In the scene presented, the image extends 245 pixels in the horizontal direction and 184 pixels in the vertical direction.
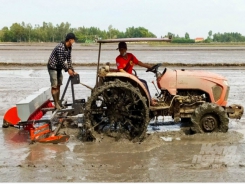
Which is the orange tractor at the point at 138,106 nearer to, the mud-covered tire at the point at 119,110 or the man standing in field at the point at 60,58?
the mud-covered tire at the point at 119,110

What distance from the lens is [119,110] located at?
7473mm

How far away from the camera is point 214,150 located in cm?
693

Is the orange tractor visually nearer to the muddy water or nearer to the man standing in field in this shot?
the muddy water

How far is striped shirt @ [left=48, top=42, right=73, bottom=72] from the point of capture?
322 inches

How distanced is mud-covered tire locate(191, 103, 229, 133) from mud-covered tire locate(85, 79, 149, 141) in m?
1.05

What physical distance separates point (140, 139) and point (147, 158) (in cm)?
90

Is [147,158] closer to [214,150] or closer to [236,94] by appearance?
[214,150]

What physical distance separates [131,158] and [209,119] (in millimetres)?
2037

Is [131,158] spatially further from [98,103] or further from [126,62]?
[126,62]


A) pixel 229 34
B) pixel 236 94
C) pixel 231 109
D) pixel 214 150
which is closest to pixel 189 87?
pixel 231 109

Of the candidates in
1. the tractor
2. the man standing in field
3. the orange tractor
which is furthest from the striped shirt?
the tractor

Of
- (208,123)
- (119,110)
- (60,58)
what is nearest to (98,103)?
(119,110)

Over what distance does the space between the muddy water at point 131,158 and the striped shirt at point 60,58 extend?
1.32 meters

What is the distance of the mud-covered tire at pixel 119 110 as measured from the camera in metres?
7.35
